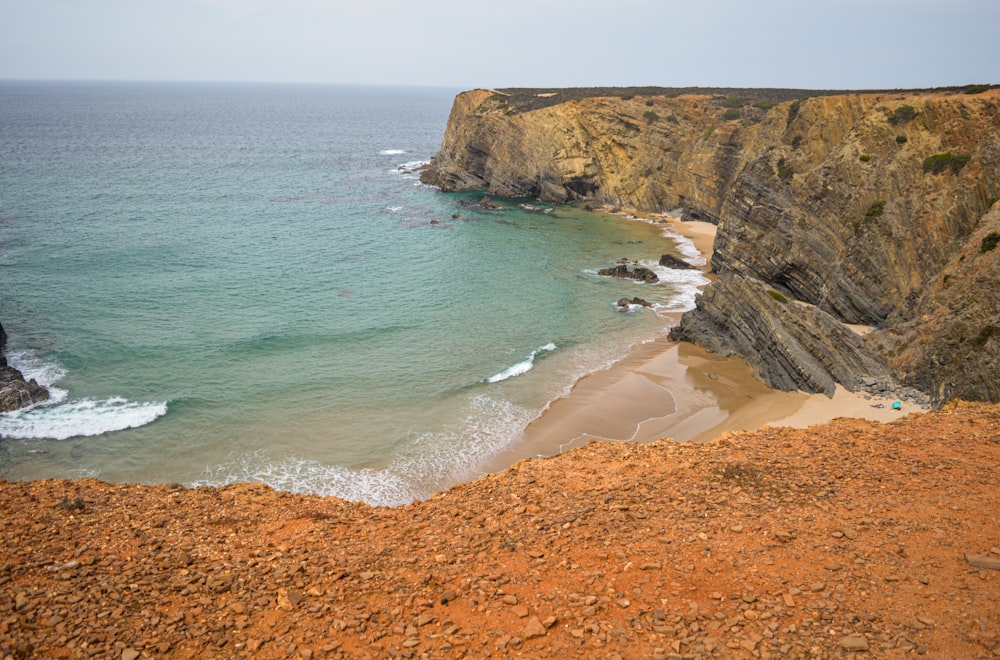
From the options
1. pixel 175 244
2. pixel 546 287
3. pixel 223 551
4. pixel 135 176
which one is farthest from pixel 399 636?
pixel 135 176

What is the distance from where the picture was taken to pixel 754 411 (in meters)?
29.2

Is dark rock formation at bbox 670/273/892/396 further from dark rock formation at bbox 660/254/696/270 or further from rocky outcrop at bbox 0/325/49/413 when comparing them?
rocky outcrop at bbox 0/325/49/413

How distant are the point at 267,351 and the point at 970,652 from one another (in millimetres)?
33061

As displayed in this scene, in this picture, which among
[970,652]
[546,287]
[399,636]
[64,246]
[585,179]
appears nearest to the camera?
[970,652]

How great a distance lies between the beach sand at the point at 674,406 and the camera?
1064 inches

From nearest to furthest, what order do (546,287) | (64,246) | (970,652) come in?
1. (970,652)
2. (546,287)
3. (64,246)

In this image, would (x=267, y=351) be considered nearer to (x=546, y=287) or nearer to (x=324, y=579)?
(x=546, y=287)

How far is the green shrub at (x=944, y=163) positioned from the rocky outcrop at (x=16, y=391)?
1774 inches

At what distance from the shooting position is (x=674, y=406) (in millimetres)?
30594

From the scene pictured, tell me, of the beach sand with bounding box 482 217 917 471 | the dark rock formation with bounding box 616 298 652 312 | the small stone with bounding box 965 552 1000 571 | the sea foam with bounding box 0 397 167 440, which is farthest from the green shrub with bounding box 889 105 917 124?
the sea foam with bounding box 0 397 167 440

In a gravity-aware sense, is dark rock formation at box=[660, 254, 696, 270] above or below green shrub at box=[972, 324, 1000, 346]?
below

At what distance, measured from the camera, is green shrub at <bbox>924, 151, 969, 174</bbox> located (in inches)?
1303

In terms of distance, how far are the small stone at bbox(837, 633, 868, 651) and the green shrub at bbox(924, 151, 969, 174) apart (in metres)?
31.6

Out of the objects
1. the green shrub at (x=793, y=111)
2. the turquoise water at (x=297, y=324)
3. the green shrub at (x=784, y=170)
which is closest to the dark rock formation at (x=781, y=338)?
the turquoise water at (x=297, y=324)
